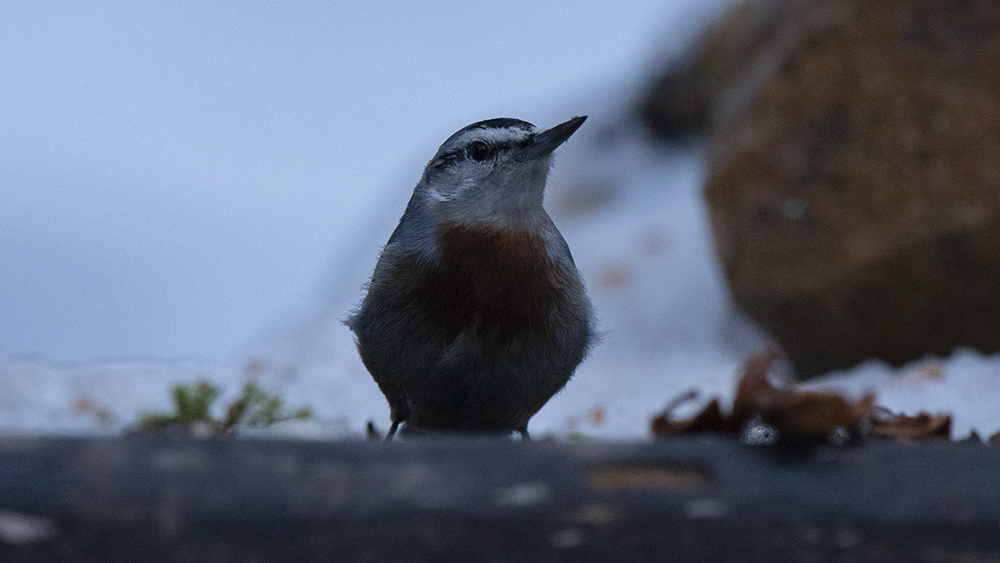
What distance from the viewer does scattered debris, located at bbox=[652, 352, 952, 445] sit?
117cm

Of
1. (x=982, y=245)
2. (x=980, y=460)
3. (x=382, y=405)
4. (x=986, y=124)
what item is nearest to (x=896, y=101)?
(x=986, y=124)

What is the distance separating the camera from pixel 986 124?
391 centimetres

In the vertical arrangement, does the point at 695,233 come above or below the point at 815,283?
above

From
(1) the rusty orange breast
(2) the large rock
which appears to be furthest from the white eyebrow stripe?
(2) the large rock

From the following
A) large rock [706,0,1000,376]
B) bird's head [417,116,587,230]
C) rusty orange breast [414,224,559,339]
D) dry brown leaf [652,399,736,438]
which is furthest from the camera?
large rock [706,0,1000,376]

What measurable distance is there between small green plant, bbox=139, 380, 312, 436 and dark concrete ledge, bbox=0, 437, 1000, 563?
5.65ft

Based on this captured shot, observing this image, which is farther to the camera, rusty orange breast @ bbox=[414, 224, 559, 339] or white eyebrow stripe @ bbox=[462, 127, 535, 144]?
white eyebrow stripe @ bbox=[462, 127, 535, 144]

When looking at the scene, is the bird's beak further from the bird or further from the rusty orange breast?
the rusty orange breast

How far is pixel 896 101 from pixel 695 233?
4050 mm

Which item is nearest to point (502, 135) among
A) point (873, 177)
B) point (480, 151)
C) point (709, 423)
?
point (480, 151)

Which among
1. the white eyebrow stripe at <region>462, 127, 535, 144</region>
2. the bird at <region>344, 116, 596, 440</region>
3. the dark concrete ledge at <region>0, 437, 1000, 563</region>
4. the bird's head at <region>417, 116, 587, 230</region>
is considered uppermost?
the white eyebrow stripe at <region>462, 127, 535, 144</region>

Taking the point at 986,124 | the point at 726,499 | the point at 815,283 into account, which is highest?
the point at 986,124

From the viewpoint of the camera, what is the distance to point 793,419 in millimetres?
1172

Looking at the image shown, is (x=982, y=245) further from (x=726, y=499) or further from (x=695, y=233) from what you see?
(x=695, y=233)
